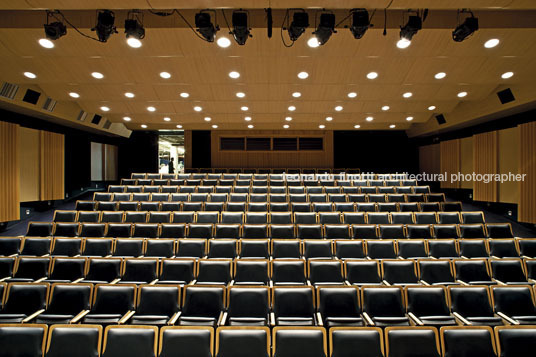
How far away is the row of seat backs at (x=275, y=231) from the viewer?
9.90 feet

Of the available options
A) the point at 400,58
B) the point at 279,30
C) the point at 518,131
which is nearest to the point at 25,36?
the point at 279,30

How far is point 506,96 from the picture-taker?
13.0ft

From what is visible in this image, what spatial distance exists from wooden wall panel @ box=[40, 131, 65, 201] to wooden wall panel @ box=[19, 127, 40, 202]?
80mm

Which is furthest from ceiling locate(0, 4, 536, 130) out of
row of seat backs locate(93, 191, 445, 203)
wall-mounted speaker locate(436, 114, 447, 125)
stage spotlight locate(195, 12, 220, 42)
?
row of seat backs locate(93, 191, 445, 203)

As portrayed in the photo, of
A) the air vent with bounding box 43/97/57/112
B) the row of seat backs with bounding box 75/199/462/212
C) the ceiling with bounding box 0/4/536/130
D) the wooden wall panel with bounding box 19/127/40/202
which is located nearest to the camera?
the ceiling with bounding box 0/4/536/130

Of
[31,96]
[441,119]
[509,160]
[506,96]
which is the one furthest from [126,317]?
[441,119]

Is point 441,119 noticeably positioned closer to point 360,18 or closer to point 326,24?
point 360,18

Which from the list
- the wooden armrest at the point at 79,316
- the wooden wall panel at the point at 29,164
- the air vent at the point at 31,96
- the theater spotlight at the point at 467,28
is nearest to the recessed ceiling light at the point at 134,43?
the wooden armrest at the point at 79,316

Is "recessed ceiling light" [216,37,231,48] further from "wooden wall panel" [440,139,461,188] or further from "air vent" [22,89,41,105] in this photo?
"wooden wall panel" [440,139,461,188]

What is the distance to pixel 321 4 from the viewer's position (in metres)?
2.15

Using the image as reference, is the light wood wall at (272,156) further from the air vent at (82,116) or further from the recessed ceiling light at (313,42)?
the recessed ceiling light at (313,42)

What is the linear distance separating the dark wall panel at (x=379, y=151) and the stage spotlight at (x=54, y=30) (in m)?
6.20

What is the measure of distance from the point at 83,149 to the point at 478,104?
7672 millimetres

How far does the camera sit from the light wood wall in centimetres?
731
